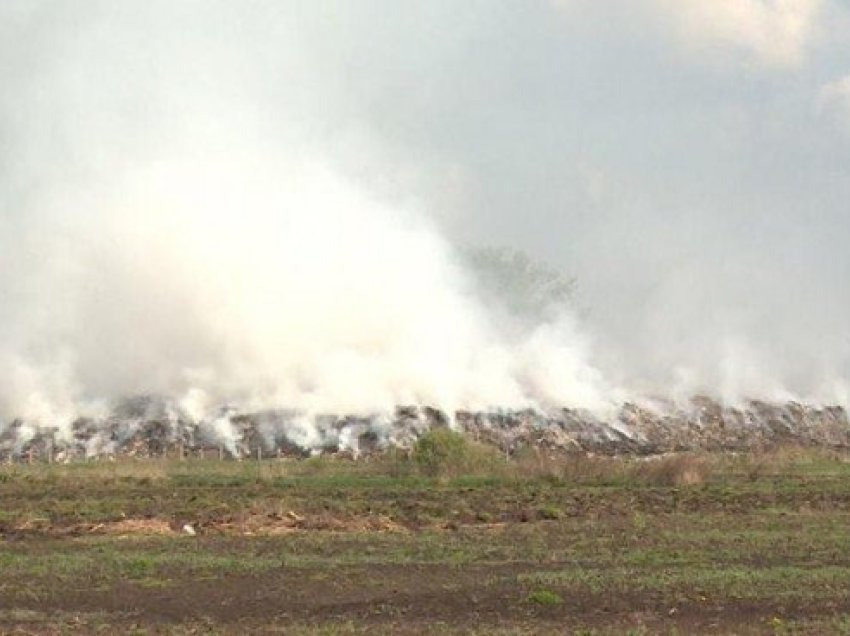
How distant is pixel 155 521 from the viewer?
107 feet

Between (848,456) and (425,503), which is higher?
(848,456)

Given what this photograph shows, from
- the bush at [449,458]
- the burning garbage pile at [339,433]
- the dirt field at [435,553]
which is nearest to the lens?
the dirt field at [435,553]

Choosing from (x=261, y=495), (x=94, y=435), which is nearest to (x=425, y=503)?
(x=261, y=495)

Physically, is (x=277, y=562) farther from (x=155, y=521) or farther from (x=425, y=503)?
(x=425, y=503)

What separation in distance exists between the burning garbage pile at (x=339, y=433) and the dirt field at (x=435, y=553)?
1033 inches

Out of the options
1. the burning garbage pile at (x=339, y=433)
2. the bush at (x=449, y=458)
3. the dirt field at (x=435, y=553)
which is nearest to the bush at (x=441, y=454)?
the bush at (x=449, y=458)

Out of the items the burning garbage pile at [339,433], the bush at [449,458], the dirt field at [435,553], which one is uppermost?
the burning garbage pile at [339,433]

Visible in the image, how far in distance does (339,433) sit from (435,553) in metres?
50.3

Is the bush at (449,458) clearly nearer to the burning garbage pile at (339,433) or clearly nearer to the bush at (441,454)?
the bush at (441,454)

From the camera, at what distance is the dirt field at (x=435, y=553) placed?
18.8 m

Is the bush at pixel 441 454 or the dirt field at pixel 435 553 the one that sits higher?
the bush at pixel 441 454

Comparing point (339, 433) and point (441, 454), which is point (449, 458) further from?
point (339, 433)

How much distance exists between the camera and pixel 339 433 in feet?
251

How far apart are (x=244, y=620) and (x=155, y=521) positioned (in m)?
14.6
